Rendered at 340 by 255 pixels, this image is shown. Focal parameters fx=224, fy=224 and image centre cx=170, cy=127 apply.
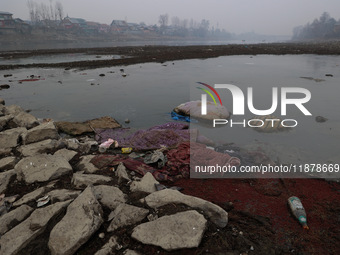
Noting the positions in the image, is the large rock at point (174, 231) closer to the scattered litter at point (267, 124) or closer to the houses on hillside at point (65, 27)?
the scattered litter at point (267, 124)

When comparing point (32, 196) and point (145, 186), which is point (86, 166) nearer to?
point (32, 196)

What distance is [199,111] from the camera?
6.84 m

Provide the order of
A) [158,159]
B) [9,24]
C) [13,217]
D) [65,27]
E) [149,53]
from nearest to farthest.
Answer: [13,217]
[158,159]
[149,53]
[9,24]
[65,27]

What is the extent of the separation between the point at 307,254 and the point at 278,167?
6.60 feet

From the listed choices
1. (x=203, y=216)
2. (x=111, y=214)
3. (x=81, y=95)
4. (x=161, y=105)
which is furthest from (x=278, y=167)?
(x=81, y=95)

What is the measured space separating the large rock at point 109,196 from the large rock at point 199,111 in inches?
159

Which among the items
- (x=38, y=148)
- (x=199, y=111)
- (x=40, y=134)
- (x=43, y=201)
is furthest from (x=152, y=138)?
(x=43, y=201)

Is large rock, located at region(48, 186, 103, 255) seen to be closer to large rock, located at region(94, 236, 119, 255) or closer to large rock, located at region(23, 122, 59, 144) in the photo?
large rock, located at region(94, 236, 119, 255)

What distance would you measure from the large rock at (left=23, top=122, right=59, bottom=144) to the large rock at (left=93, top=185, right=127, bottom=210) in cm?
267

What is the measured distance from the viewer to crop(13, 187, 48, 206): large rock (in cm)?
320

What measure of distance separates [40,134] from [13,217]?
276 centimetres

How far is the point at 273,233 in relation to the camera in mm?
2691

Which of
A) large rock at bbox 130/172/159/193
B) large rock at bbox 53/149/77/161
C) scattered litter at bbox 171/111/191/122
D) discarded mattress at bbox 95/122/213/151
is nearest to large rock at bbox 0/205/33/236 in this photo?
large rock at bbox 130/172/159/193

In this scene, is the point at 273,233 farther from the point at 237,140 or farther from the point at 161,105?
the point at 161,105
